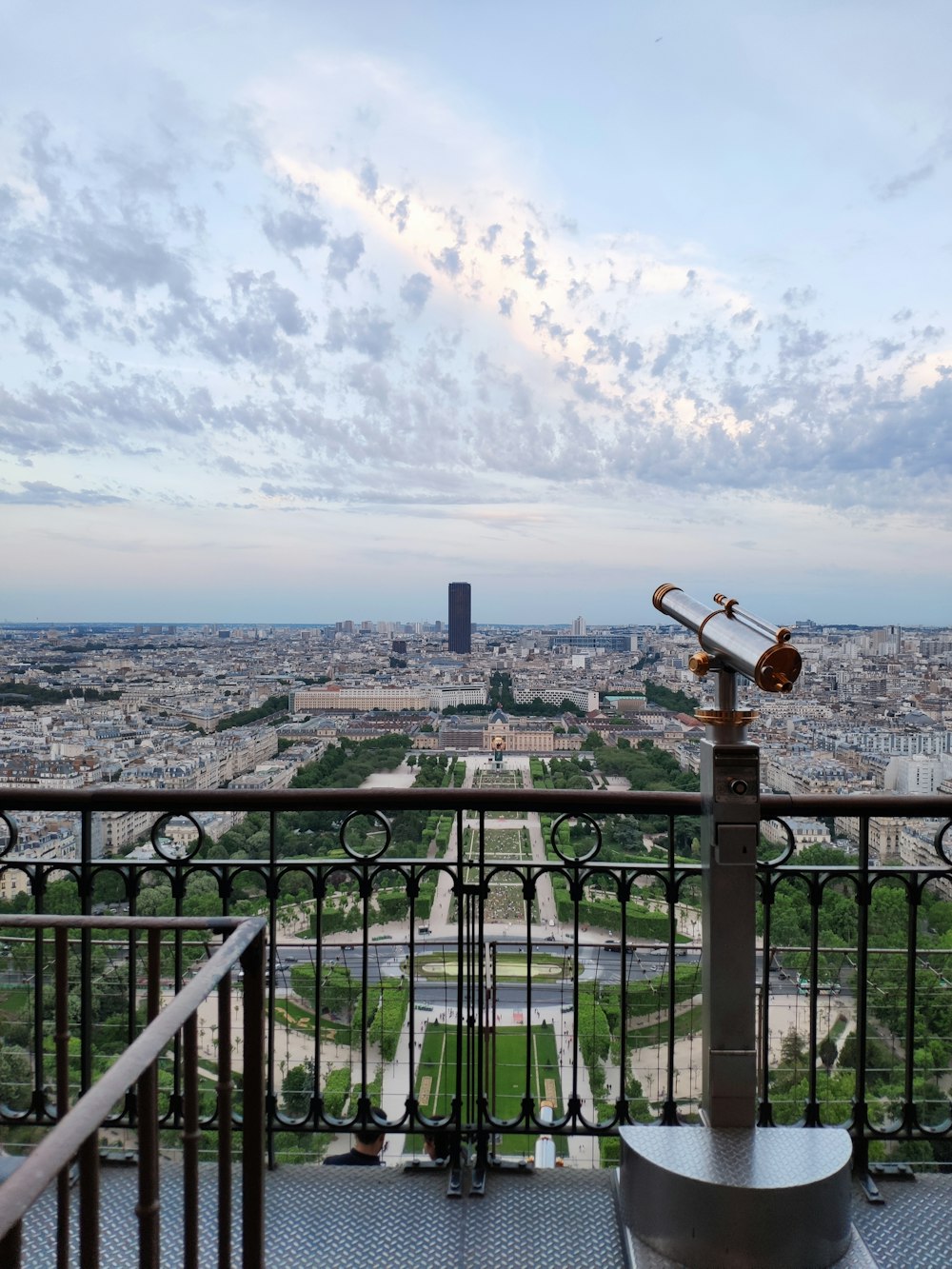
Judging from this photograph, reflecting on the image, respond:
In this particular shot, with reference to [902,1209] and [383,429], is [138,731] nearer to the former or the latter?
[902,1209]

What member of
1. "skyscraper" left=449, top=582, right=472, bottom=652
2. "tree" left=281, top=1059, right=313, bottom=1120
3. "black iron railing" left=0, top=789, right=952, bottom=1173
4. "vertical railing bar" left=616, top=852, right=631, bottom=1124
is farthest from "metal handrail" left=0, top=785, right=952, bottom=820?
"skyscraper" left=449, top=582, right=472, bottom=652

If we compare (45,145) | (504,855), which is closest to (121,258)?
(45,145)

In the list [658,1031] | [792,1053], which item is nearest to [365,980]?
[658,1031]

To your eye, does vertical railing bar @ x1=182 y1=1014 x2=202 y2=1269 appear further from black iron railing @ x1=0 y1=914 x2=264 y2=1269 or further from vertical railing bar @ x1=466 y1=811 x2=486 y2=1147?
vertical railing bar @ x1=466 y1=811 x2=486 y2=1147

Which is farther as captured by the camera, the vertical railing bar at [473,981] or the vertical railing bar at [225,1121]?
the vertical railing bar at [473,981]

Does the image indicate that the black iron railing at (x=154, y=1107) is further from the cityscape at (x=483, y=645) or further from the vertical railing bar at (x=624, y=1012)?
the vertical railing bar at (x=624, y=1012)

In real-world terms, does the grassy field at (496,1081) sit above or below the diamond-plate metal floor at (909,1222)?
above

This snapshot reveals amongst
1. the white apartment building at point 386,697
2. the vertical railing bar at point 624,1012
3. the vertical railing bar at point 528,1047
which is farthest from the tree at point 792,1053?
the white apartment building at point 386,697

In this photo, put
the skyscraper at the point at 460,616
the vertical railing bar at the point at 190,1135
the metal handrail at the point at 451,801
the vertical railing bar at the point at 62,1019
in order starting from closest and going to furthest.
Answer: the vertical railing bar at the point at 190,1135
the vertical railing bar at the point at 62,1019
the metal handrail at the point at 451,801
the skyscraper at the point at 460,616
